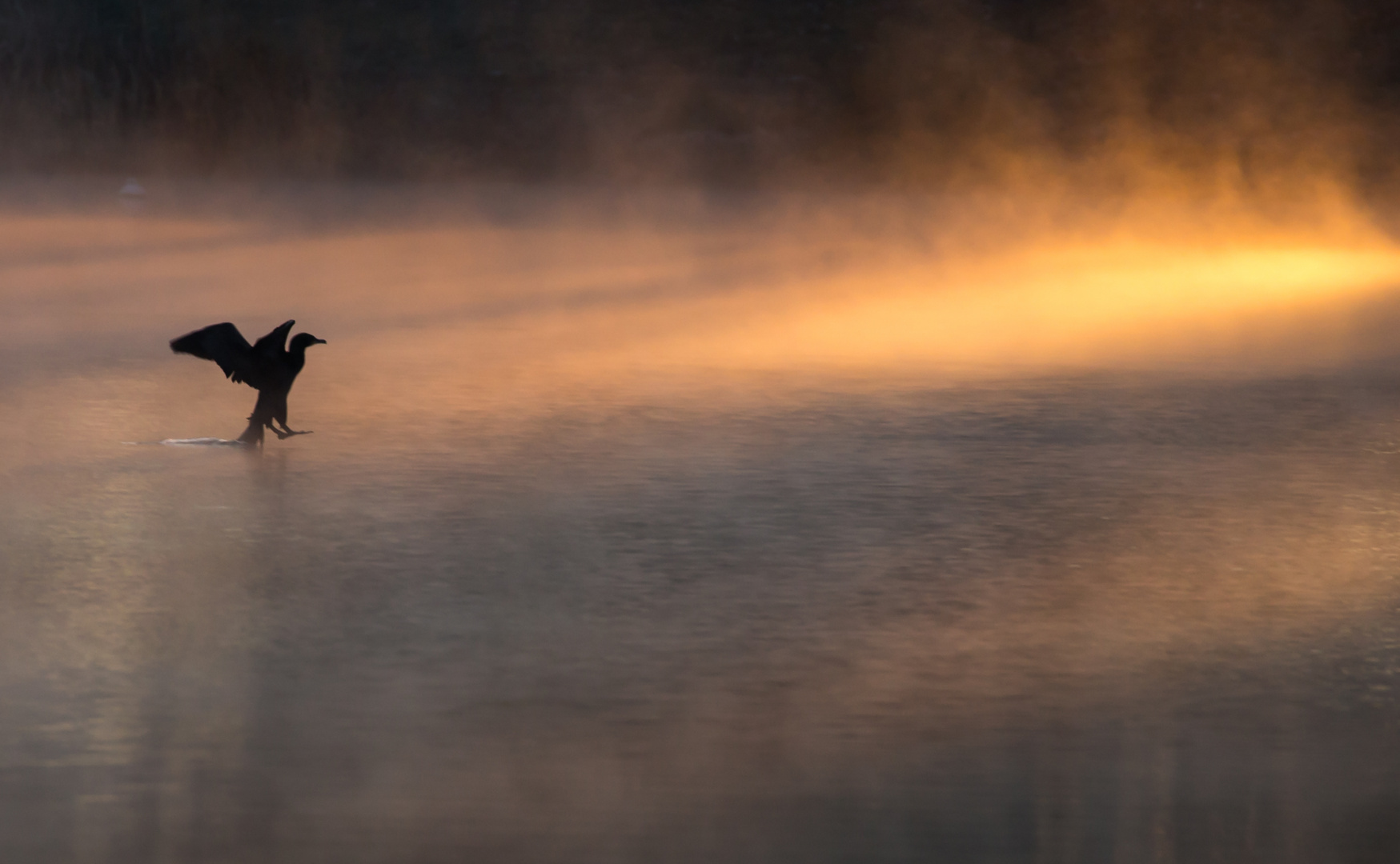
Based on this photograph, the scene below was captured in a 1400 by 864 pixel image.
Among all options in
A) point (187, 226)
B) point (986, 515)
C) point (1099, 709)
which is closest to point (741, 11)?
point (187, 226)

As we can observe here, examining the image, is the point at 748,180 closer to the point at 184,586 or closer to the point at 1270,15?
the point at 1270,15

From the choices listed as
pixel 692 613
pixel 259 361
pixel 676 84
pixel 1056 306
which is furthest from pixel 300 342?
pixel 676 84

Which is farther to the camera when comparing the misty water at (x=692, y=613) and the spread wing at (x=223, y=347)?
the spread wing at (x=223, y=347)

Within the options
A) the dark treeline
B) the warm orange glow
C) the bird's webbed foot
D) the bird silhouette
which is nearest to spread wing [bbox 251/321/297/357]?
the bird silhouette

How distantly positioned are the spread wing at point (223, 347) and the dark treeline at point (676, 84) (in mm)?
15760

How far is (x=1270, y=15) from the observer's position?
25188 mm

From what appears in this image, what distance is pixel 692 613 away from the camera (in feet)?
14.5

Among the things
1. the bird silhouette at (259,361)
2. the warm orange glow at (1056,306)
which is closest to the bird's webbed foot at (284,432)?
the bird silhouette at (259,361)

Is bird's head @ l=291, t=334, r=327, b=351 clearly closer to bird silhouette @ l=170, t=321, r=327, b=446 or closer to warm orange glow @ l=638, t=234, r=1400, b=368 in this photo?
bird silhouette @ l=170, t=321, r=327, b=446

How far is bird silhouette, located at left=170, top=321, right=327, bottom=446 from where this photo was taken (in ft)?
20.0

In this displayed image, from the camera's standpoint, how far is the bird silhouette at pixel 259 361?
6.09 m

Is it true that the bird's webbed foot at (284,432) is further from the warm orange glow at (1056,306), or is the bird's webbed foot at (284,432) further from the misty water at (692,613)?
the warm orange glow at (1056,306)

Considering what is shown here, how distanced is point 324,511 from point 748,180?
1623cm

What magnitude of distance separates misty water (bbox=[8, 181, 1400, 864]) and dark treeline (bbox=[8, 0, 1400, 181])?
48.8ft
